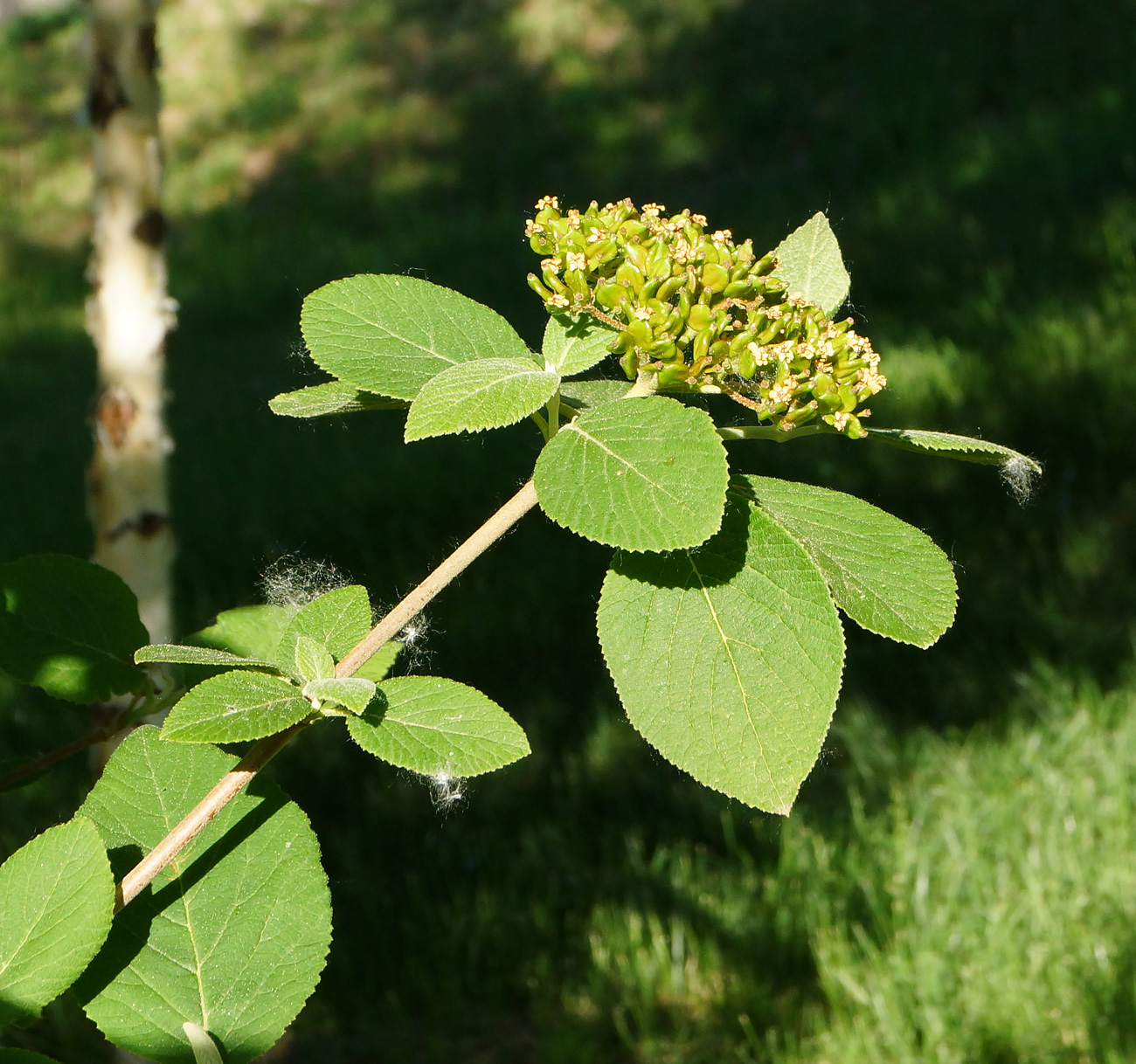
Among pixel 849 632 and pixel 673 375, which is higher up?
pixel 673 375

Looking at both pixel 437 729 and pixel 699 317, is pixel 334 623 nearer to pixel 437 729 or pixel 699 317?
pixel 437 729

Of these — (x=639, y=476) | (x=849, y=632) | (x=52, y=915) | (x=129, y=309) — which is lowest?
(x=849, y=632)

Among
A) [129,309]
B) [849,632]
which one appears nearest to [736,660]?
[129,309]

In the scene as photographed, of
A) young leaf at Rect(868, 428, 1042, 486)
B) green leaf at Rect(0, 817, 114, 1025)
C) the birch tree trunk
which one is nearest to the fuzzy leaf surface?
young leaf at Rect(868, 428, 1042, 486)

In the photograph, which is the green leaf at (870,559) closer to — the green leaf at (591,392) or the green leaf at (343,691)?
the green leaf at (591,392)

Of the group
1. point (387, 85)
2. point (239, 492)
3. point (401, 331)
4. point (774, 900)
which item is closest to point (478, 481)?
point (239, 492)

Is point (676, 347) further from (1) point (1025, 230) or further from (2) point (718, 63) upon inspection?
(2) point (718, 63)
